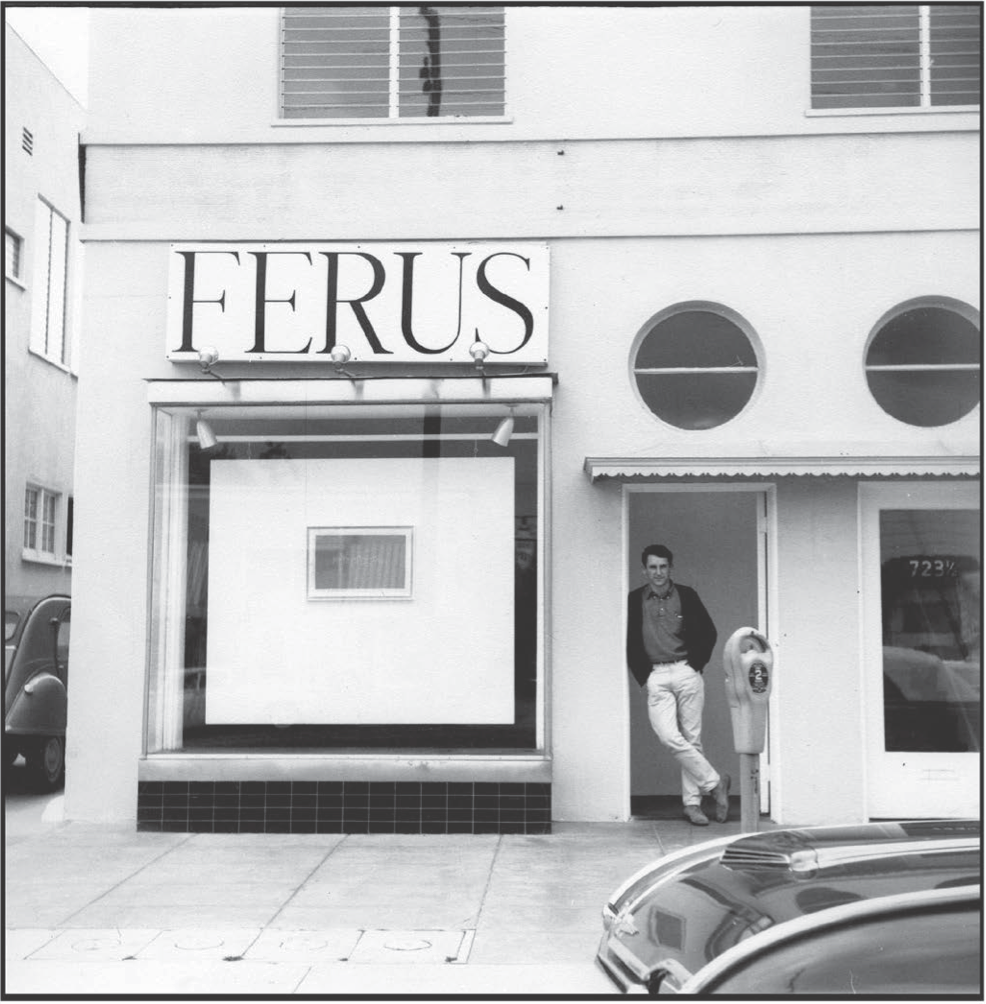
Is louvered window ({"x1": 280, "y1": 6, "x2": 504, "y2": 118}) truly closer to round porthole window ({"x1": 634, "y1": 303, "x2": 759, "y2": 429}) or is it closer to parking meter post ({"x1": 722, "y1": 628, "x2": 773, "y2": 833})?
round porthole window ({"x1": 634, "y1": 303, "x2": 759, "y2": 429})

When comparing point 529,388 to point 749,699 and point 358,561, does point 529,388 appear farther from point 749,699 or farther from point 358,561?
point 749,699

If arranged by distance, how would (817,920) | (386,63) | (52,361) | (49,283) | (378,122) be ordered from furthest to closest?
(49,283)
(52,361)
(386,63)
(378,122)
(817,920)

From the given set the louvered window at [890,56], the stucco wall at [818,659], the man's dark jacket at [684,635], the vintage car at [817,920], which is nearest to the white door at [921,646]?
the stucco wall at [818,659]

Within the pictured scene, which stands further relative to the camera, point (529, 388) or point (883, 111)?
point (883, 111)

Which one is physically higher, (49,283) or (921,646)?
(49,283)

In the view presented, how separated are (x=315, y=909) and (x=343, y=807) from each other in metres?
2.05

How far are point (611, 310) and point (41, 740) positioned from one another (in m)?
6.22

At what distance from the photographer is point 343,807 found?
363 inches

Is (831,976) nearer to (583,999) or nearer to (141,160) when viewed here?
(583,999)

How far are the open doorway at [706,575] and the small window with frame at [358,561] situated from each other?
7.20ft

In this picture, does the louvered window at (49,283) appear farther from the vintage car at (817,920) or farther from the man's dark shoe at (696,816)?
the vintage car at (817,920)

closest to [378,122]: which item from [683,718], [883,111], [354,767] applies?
[883,111]

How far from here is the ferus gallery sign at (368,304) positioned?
9.52 metres

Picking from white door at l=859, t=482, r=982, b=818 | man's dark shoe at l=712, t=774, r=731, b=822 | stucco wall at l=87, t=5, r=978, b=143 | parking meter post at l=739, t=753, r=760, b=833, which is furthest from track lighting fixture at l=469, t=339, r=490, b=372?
parking meter post at l=739, t=753, r=760, b=833
